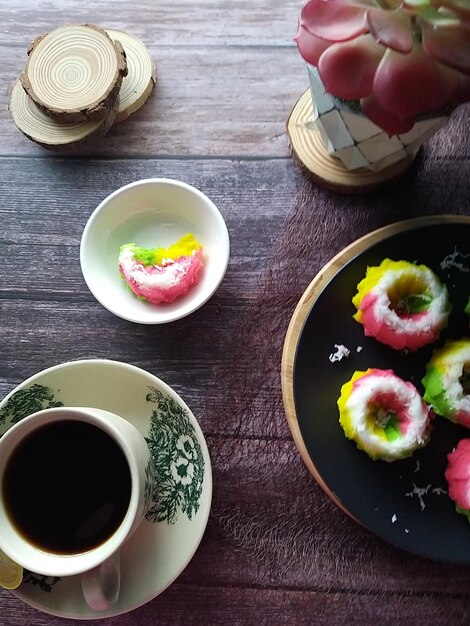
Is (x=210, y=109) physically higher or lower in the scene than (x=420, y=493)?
higher

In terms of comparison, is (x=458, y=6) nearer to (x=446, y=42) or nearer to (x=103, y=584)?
(x=446, y=42)

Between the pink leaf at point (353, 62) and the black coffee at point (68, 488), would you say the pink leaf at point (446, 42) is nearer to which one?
the pink leaf at point (353, 62)

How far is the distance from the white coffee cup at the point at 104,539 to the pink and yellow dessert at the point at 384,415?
0.23 m

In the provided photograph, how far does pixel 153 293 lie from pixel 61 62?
1.09 feet

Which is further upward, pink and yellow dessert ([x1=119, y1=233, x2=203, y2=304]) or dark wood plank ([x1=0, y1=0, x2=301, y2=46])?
dark wood plank ([x1=0, y1=0, x2=301, y2=46])

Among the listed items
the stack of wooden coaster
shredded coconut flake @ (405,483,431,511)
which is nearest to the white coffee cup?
shredded coconut flake @ (405,483,431,511)

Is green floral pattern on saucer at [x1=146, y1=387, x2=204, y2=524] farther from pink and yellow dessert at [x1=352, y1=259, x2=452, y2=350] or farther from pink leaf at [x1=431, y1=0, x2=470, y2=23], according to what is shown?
pink leaf at [x1=431, y1=0, x2=470, y2=23]

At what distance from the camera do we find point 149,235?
0.89m

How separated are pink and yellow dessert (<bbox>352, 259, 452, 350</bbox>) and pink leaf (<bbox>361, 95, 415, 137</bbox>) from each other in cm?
16

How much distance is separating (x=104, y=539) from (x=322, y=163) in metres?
0.52

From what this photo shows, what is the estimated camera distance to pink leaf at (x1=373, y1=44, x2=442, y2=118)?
0.64 meters

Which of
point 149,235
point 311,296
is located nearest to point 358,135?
point 311,296

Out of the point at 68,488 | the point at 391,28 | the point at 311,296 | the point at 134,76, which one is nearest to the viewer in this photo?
the point at 391,28

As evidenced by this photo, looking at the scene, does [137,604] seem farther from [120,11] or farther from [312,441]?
[120,11]
